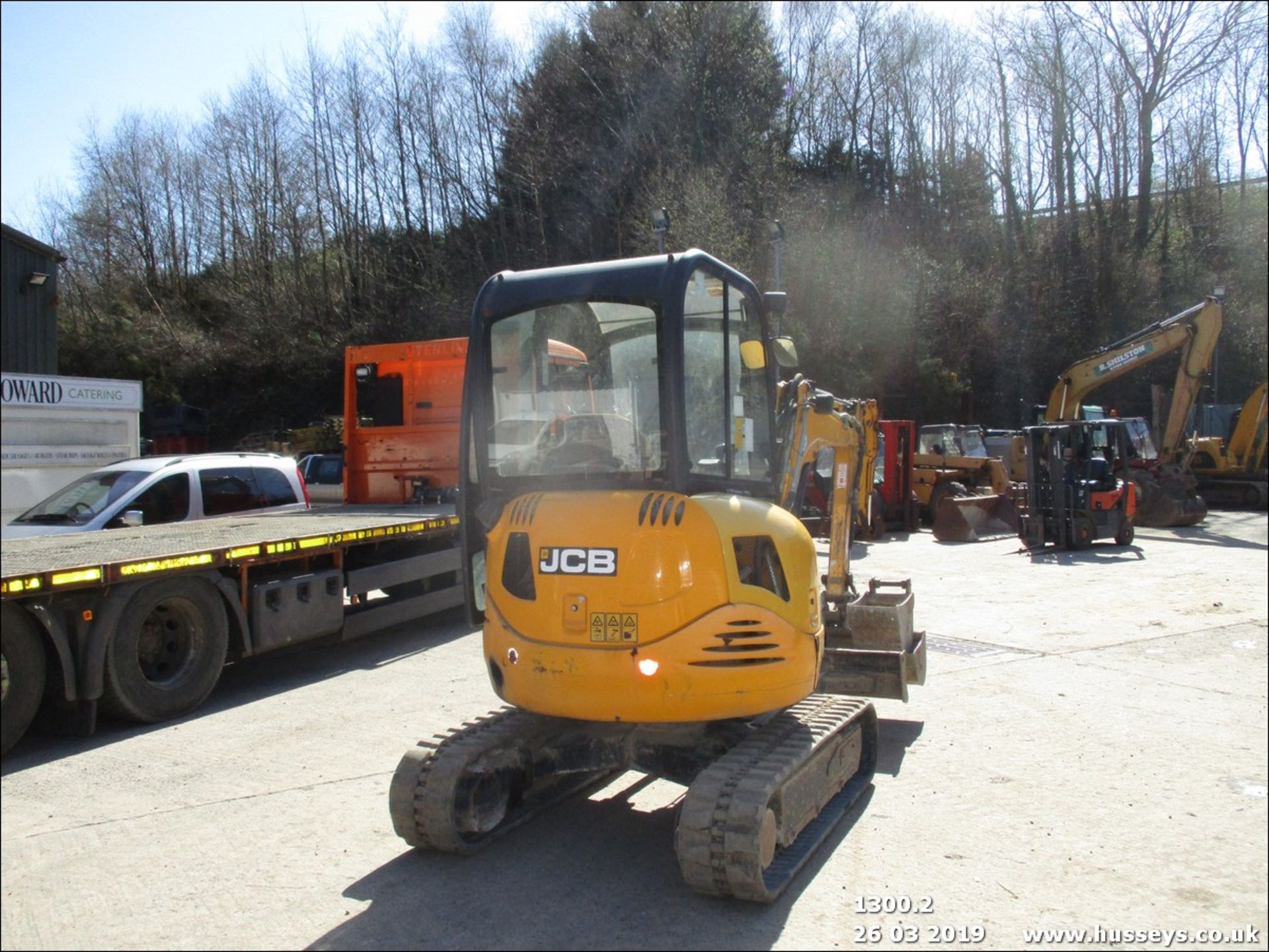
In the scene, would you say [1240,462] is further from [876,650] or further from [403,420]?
[876,650]

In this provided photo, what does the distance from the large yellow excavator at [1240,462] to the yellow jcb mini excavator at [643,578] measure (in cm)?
2072

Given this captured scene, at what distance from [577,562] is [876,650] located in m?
3.36

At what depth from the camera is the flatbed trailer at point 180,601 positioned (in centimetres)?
627

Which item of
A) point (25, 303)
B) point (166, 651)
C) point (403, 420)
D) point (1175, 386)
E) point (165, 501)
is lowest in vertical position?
point (166, 651)

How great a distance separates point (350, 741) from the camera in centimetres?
666

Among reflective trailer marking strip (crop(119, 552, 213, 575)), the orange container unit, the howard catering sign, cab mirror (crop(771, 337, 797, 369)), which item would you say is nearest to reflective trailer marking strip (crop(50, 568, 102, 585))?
reflective trailer marking strip (crop(119, 552, 213, 575))

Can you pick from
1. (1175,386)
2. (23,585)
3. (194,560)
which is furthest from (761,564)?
(1175,386)

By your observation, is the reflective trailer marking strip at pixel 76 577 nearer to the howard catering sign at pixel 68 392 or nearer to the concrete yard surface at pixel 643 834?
the concrete yard surface at pixel 643 834

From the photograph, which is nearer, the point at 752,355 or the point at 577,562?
the point at 577,562

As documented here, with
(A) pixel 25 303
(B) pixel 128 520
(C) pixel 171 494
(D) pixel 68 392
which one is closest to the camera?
(D) pixel 68 392

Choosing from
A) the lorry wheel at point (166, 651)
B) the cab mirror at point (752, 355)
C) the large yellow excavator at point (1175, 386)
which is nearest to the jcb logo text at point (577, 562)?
the cab mirror at point (752, 355)

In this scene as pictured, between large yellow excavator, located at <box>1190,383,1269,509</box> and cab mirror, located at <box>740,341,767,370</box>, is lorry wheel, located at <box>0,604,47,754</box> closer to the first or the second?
cab mirror, located at <box>740,341,767,370</box>

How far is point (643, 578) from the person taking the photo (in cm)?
430

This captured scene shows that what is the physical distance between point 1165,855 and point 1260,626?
6.49m
